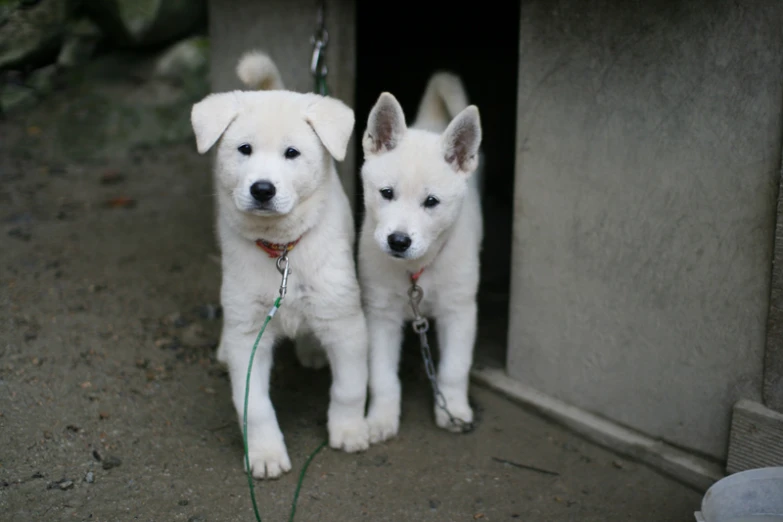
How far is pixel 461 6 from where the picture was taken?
7.20 meters

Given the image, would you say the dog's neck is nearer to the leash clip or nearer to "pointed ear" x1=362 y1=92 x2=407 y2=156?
the leash clip

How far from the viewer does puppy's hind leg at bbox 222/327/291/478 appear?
3.63 m

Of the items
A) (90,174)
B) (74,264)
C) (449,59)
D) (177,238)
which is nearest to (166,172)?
(90,174)

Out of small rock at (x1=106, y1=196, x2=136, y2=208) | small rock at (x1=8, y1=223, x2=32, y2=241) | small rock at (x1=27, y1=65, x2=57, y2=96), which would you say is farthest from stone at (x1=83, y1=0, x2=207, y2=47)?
small rock at (x1=8, y1=223, x2=32, y2=241)

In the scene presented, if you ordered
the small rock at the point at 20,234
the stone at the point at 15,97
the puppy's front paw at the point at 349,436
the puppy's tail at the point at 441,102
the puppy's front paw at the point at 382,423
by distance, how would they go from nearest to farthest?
the puppy's front paw at the point at 349,436 → the puppy's front paw at the point at 382,423 → the puppy's tail at the point at 441,102 → the small rock at the point at 20,234 → the stone at the point at 15,97

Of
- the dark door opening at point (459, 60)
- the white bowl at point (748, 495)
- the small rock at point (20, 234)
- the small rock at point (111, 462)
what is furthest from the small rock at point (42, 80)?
the white bowl at point (748, 495)

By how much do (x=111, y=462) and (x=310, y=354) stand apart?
1.38 meters

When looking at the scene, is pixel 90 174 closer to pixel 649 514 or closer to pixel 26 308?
pixel 26 308

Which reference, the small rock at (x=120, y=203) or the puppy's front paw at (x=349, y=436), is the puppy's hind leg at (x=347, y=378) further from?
the small rock at (x=120, y=203)

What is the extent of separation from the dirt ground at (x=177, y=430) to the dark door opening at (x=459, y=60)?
2436 millimetres

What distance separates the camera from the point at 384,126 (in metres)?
3.69

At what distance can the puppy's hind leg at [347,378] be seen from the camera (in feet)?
12.2

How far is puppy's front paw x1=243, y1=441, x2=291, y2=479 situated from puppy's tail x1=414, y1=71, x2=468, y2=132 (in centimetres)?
198

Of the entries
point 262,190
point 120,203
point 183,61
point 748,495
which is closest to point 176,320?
point 262,190
